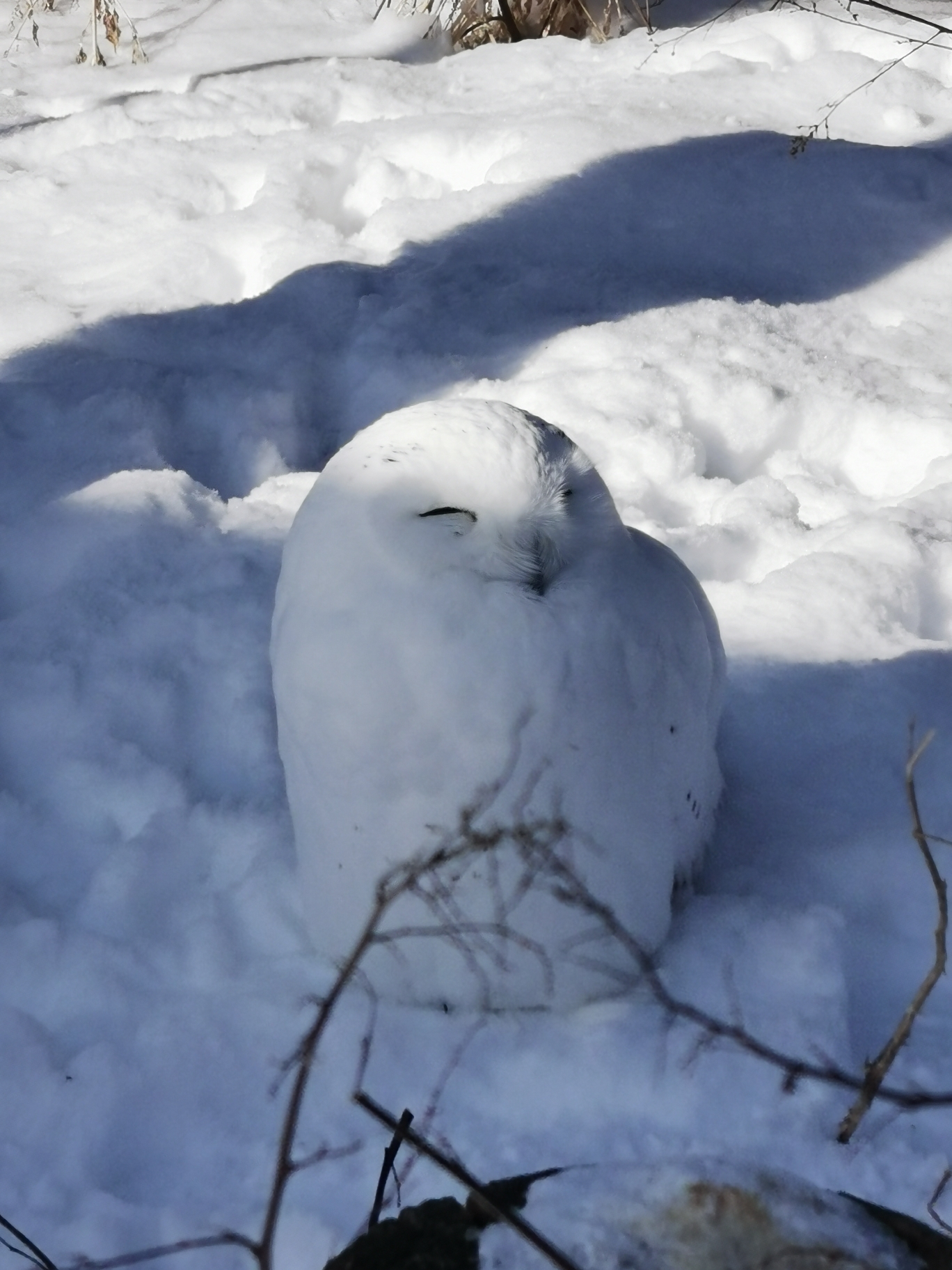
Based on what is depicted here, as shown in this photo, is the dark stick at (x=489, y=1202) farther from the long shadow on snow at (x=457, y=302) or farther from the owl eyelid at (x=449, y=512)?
the long shadow on snow at (x=457, y=302)

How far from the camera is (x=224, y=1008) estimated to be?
1.98m

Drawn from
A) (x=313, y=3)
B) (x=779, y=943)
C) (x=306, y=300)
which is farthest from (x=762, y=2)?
(x=779, y=943)

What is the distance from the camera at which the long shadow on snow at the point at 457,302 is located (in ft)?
10.8

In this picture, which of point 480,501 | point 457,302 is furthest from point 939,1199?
point 457,302

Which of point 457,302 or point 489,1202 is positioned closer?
point 489,1202

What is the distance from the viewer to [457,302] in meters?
3.83

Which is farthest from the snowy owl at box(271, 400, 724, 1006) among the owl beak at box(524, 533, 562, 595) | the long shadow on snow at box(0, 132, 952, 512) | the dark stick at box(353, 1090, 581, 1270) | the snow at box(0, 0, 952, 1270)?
the long shadow on snow at box(0, 132, 952, 512)

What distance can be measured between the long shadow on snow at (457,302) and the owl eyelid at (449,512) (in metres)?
1.61

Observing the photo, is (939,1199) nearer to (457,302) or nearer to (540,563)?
(540,563)

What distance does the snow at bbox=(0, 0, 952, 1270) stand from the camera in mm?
1814

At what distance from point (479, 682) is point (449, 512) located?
0.25 metres

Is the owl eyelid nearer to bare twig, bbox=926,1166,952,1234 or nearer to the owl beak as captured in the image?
the owl beak

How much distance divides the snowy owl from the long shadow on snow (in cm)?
150

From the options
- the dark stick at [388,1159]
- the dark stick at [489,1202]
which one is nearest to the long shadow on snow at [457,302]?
the dark stick at [388,1159]
